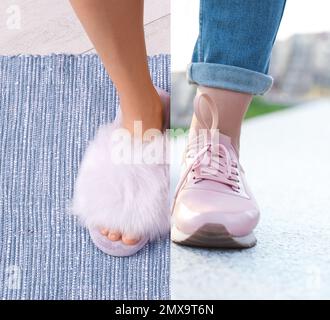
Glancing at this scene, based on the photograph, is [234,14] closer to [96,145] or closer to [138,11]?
[138,11]

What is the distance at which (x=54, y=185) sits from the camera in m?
0.76

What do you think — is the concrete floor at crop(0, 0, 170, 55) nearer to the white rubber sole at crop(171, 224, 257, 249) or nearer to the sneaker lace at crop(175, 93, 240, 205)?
the sneaker lace at crop(175, 93, 240, 205)

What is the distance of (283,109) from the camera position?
63.0 inches

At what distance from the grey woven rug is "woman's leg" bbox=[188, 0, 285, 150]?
137 mm

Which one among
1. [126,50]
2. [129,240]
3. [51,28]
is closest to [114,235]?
[129,240]

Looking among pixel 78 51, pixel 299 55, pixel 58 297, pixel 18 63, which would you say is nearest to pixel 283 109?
pixel 299 55

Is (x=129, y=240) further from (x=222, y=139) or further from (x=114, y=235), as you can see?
(x=222, y=139)

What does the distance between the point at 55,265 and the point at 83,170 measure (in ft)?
0.48

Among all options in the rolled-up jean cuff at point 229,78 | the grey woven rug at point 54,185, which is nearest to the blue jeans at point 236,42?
the rolled-up jean cuff at point 229,78

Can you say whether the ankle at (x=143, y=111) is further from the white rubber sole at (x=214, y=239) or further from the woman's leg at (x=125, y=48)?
the white rubber sole at (x=214, y=239)

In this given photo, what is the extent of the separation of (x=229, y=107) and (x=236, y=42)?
0.08 metres

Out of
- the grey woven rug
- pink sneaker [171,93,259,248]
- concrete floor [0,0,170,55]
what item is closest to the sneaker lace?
pink sneaker [171,93,259,248]

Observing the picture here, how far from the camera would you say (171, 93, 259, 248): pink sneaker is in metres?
0.63

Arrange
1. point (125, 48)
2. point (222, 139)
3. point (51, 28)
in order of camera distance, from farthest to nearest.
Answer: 1. point (51, 28)
2. point (222, 139)
3. point (125, 48)
